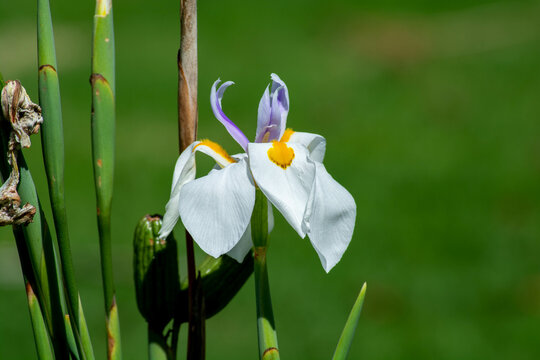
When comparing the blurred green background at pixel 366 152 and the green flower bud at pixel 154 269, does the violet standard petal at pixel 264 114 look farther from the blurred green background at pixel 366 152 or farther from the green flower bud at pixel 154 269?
the blurred green background at pixel 366 152

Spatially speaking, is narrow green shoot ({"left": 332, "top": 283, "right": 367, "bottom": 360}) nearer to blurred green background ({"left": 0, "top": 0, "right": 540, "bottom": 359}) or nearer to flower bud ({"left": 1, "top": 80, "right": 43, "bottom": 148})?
flower bud ({"left": 1, "top": 80, "right": 43, "bottom": 148})

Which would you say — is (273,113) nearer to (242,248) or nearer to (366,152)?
(242,248)

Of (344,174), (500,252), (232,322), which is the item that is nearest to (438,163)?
(344,174)

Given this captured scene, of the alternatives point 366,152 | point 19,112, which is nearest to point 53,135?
point 19,112

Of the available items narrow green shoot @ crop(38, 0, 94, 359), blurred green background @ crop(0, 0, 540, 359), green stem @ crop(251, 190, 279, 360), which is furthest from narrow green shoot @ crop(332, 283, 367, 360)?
blurred green background @ crop(0, 0, 540, 359)

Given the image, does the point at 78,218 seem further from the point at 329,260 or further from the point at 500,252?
the point at 329,260

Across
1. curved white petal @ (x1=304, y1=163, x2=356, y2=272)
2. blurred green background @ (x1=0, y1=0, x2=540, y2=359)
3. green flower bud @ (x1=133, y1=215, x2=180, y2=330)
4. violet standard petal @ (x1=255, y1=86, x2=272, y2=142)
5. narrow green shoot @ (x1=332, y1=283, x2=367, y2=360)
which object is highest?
violet standard petal @ (x1=255, y1=86, x2=272, y2=142)
